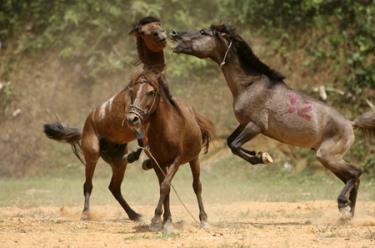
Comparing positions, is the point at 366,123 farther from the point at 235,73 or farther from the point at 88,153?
the point at 88,153

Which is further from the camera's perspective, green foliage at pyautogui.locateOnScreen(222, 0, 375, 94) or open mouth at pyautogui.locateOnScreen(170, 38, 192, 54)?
green foliage at pyautogui.locateOnScreen(222, 0, 375, 94)

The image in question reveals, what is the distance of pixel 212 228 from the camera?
1016 cm

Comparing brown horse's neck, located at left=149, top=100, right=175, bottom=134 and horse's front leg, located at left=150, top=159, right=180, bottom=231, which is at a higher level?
brown horse's neck, located at left=149, top=100, right=175, bottom=134

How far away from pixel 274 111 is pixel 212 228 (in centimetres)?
233

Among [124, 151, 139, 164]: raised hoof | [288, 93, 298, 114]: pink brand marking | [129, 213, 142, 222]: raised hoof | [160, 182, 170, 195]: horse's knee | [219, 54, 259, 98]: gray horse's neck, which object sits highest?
[219, 54, 259, 98]: gray horse's neck

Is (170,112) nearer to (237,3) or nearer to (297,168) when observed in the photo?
(297,168)

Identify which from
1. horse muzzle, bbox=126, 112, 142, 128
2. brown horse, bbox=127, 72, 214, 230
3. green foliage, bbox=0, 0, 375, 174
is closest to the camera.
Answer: horse muzzle, bbox=126, 112, 142, 128

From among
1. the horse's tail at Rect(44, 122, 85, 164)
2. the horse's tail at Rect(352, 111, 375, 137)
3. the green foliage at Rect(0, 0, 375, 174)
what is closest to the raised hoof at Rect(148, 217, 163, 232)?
the horse's tail at Rect(44, 122, 85, 164)

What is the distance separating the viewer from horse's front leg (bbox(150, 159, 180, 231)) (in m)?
9.48

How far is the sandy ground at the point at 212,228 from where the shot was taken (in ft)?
27.7

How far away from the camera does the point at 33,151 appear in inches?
858

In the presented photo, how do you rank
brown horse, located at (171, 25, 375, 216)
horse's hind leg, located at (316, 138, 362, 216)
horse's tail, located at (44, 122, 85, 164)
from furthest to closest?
horse's tail, located at (44, 122, 85, 164), brown horse, located at (171, 25, 375, 216), horse's hind leg, located at (316, 138, 362, 216)

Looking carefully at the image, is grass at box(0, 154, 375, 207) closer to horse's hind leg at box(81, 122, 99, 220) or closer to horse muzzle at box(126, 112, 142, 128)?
horse's hind leg at box(81, 122, 99, 220)

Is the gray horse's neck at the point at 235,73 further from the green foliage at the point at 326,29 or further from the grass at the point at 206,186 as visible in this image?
the green foliage at the point at 326,29
